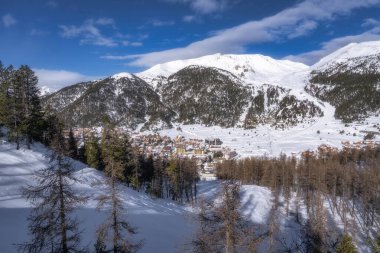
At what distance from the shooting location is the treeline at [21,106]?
161ft

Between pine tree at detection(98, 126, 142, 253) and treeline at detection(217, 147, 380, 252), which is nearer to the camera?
pine tree at detection(98, 126, 142, 253)

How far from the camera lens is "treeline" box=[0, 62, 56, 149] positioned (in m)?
48.9

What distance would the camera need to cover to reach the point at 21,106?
50094mm

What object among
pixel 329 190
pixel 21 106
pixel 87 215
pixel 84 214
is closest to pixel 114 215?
pixel 87 215

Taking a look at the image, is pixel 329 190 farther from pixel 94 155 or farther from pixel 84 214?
pixel 84 214

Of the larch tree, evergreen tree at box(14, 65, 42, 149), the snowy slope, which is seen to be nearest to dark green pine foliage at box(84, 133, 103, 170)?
the snowy slope

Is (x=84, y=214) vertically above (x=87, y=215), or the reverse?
(x=84, y=214)

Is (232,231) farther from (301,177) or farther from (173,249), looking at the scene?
(301,177)

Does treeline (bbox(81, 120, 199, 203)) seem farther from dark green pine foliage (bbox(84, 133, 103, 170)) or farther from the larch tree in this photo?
the larch tree

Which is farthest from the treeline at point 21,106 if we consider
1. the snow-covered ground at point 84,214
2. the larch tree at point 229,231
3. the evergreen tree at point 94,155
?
the larch tree at point 229,231

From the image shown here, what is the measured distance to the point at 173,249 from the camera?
3234 cm

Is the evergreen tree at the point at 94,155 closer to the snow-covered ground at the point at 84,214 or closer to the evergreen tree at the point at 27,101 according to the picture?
the snow-covered ground at the point at 84,214

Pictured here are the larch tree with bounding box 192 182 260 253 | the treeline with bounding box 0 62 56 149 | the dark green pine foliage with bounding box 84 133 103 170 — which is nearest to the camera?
the larch tree with bounding box 192 182 260 253

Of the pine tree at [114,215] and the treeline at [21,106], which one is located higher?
the treeline at [21,106]
